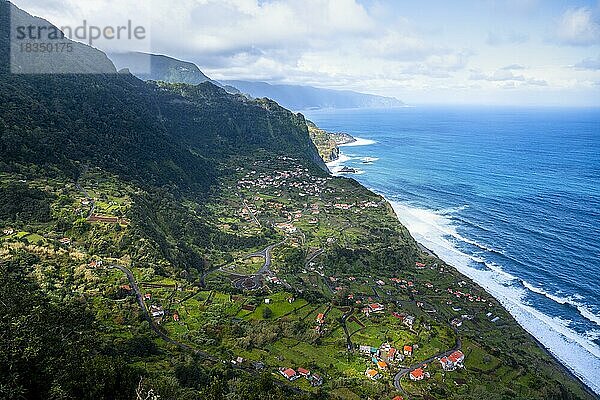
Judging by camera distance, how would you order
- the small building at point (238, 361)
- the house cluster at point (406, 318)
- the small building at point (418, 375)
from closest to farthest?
the small building at point (238, 361), the small building at point (418, 375), the house cluster at point (406, 318)

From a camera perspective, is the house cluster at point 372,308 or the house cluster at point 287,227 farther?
the house cluster at point 287,227

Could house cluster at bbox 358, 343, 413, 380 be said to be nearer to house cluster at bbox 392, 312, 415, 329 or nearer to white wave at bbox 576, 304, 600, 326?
house cluster at bbox 392, 312, 415, 329

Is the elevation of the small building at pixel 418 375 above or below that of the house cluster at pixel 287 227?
below

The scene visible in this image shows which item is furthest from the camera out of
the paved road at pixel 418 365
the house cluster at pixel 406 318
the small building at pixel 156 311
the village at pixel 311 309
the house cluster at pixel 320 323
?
the house cluster at pixel 406 318

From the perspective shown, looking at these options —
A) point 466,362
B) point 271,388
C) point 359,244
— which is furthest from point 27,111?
point 466,362

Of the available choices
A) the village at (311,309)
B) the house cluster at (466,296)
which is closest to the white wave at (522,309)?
the house cluster at (466,296)

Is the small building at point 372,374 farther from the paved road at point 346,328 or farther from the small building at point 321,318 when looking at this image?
the small building at point 321,318

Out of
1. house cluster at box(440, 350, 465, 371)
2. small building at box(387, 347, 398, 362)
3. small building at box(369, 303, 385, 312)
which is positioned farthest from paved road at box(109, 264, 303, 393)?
small building at box(369, 303, 385, 312)
